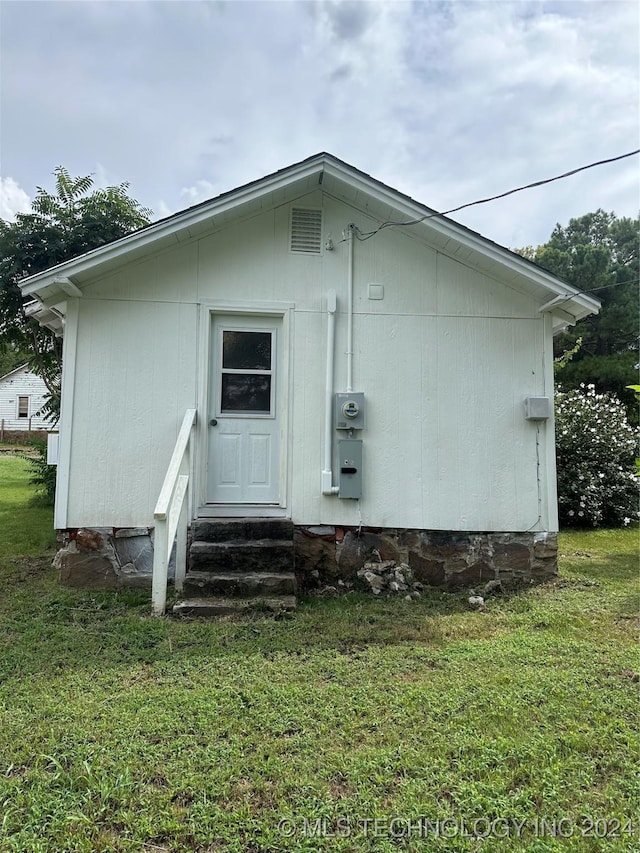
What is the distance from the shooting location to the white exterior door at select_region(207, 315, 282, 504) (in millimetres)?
5180

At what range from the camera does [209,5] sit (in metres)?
5.29

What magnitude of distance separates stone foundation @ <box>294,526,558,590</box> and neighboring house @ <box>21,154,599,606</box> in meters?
0.02

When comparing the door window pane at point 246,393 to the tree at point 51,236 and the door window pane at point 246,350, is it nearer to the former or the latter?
the door window pane at point 246,350

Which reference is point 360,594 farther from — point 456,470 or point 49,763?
point 49,763

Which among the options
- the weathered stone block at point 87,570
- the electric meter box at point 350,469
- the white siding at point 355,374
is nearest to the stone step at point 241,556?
the white siding at point 355,374

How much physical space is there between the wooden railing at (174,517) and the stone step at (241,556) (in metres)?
0.25

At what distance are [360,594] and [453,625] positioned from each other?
40.7 inches

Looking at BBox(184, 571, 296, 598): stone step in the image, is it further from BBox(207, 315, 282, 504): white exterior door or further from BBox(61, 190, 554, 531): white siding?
BBox(207, 315, 282, 504): white exterior door

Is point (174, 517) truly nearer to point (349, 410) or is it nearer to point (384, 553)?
point (349, 410)

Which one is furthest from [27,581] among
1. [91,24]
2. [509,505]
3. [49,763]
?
[91,24]

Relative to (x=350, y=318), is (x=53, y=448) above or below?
below

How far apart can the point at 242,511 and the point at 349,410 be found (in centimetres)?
157

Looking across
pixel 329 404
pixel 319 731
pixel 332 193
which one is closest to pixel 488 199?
pixel 332 193

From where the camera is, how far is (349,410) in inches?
200
